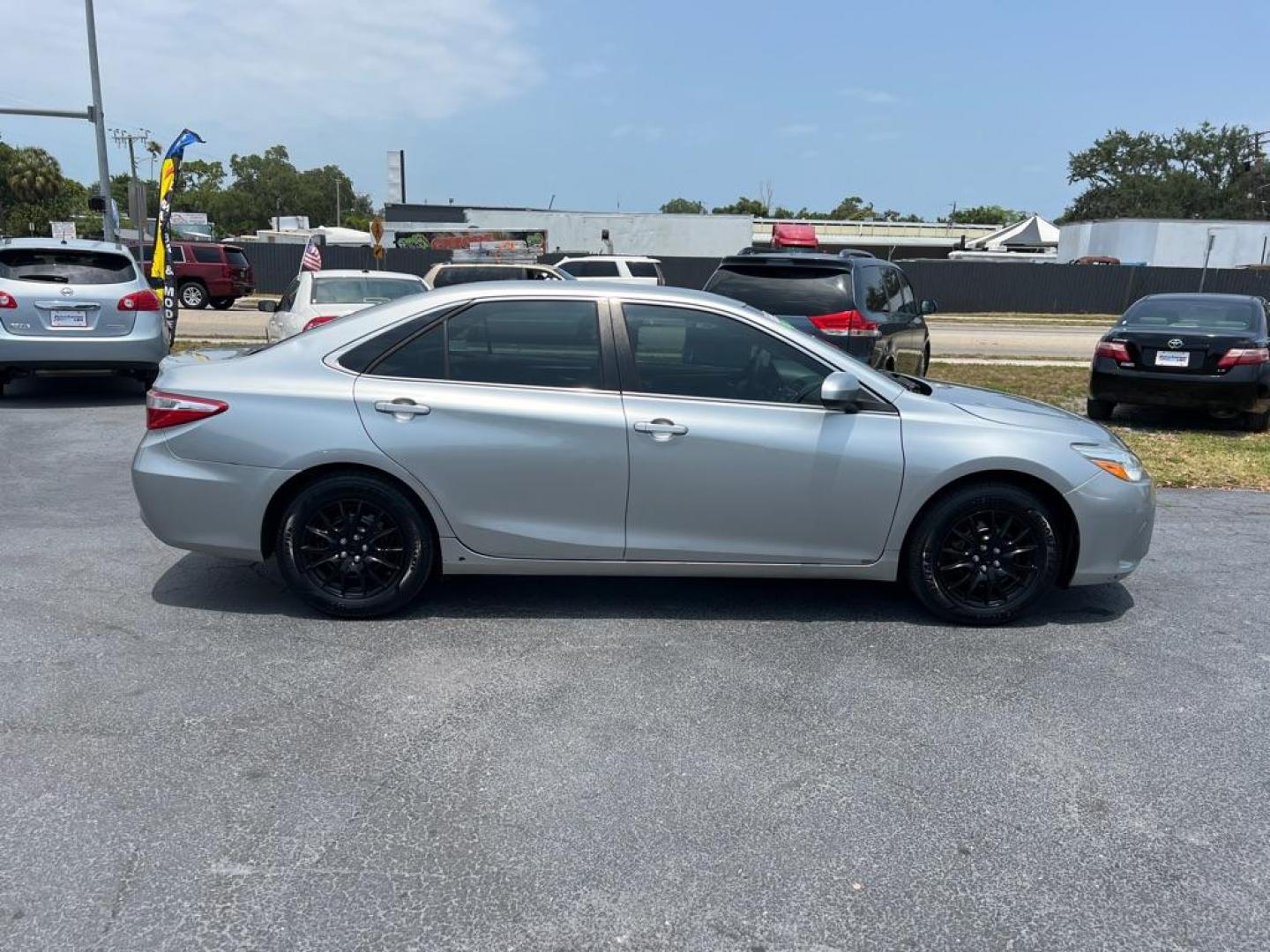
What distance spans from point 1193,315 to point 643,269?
46.2 ft

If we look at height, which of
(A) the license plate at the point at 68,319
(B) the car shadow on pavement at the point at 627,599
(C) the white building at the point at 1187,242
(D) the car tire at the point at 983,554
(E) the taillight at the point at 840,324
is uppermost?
(C) the white building at the point at 1187,242

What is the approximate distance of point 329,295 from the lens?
36.8ft

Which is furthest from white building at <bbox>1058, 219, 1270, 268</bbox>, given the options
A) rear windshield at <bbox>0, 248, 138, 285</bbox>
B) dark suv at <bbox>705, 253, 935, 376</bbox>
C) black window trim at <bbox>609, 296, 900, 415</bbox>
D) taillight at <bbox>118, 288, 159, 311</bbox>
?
black window trim at <bbox>609, 296, 900, 415</bbox>

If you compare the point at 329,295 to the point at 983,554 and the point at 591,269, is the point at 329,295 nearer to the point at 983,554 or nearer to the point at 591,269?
the point at 983,554

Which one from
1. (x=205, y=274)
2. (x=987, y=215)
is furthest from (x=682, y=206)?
(x=205, y=274)

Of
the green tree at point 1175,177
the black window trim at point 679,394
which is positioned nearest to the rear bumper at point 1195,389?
the black window trim at point 679,394

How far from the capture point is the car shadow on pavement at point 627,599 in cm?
495

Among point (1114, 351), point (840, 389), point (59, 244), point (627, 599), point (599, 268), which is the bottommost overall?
point (627, 599)

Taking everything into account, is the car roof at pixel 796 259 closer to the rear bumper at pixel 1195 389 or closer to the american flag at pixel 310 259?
the rear bumper at pixel 1195 389

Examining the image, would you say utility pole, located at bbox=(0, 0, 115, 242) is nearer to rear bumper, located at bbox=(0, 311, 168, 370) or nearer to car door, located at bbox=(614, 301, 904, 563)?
rear bumper, located at bbox=(0, 311, 168, 370)

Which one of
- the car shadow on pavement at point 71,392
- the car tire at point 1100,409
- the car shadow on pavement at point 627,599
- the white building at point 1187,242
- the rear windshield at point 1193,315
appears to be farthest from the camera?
the white building at point 1187,242

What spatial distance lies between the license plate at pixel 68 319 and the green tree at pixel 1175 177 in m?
77.4

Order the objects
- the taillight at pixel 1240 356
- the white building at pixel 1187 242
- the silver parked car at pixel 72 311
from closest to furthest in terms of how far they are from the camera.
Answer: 1. the taillight at pixel 1240 356
2. the silver parked car at pixel 72 311
3. the white building at pixel 1187 242

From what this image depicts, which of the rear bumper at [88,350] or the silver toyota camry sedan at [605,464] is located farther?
the rear bumper at [88,350]
